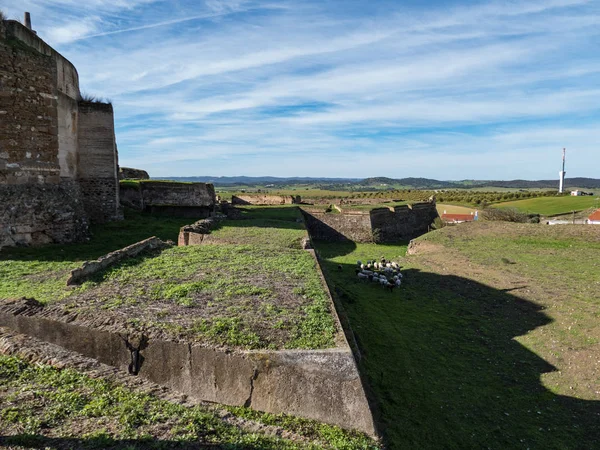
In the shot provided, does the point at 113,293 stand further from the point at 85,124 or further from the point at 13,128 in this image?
the point at 85,124

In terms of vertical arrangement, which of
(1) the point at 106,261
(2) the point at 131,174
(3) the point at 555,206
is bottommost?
(1) the point at 106,261

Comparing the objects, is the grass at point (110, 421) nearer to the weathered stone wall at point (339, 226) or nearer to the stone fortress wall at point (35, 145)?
the stone fortress wall at point (35, 145)

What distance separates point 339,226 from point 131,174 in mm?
14099

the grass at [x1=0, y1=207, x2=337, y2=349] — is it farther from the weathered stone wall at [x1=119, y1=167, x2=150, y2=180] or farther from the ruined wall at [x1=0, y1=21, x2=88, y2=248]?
the weathered stone wall at [x1=119, y1=167, x2=150, y2=180]

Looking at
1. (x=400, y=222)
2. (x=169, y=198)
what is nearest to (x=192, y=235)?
(x=169, y=198)

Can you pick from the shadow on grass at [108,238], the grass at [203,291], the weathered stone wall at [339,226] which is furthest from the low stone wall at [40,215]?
the weathered stone wall at [339,226]

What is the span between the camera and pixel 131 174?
27328mm

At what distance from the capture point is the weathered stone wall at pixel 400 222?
1104 inches

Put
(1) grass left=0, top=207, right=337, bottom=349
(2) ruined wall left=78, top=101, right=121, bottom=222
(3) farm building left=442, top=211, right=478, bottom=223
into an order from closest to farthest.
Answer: (1) grass left=0, top=207, right=337, bottom=349
(2) ruined wall left=78, top=101, right=121, bottom=222
(3) farm building left=442, top=211, right=478, bottom=223

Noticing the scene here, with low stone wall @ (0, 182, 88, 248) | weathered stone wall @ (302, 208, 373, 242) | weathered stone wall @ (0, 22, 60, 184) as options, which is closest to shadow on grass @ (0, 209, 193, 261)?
low stone wall @ (0, 182, 88, 248)

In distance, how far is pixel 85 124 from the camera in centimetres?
1662

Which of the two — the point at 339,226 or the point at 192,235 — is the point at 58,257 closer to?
the point at 192,235

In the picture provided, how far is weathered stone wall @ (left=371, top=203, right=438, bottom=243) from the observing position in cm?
2804

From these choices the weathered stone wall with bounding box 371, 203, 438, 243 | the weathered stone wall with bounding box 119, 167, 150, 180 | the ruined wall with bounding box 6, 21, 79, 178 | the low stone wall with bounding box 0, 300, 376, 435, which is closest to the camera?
the low stone wall with bounding box 0, 300, 376, 435
